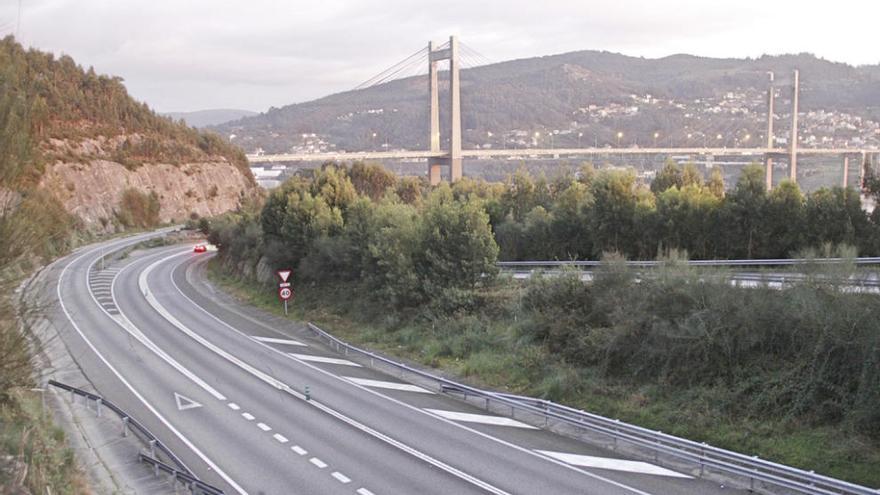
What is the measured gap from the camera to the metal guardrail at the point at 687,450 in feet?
33.1

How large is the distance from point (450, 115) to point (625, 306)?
2096 inches

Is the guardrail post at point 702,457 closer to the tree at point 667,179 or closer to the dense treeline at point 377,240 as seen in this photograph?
the dense treeline at point 377,240

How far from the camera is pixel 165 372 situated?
2048 centimetres

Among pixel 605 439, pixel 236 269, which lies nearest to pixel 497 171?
pixel 236 269

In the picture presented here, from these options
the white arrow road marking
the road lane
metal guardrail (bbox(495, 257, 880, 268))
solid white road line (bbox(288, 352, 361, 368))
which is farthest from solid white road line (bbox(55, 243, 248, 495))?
metal guardrail (bbox(495, 257, 880, 268))

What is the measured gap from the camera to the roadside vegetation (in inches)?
485

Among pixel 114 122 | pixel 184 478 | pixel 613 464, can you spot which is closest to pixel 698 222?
pixel 613 464

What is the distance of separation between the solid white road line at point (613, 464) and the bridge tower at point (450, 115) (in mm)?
52650

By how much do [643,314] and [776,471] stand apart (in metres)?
5.56

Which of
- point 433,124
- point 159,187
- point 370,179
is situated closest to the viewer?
point 370,179

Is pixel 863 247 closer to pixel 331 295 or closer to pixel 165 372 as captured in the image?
pixel 331 295

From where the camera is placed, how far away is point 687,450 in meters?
12.3

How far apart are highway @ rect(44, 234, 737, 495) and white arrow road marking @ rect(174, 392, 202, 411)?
5 cm

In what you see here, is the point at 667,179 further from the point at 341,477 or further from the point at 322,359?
the point at 341,477
